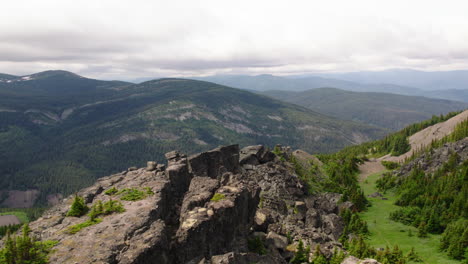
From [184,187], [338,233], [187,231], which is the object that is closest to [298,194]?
[338,233]

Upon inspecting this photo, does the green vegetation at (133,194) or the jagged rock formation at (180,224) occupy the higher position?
the green vegetation at (133,194)

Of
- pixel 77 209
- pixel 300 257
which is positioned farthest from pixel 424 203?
pixel 77 209

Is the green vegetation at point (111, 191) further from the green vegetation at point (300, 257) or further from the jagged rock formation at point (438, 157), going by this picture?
the jagged rock formation at point (438, 157)

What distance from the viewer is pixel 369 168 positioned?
14988 cm

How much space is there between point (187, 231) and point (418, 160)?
127m

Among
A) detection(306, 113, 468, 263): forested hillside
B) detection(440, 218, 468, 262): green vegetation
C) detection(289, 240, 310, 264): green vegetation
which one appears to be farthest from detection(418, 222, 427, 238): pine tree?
detection(289, 240, 310, 264): green vegetation

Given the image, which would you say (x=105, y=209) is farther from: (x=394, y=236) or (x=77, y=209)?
(x=394, y=236)

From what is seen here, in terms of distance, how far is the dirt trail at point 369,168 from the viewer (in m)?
141

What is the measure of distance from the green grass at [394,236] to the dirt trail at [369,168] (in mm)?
40105

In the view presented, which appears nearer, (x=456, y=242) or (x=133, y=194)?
(x=133, y=194)

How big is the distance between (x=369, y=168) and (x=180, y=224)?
144 meters

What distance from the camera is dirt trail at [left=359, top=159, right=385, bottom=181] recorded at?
141 meters

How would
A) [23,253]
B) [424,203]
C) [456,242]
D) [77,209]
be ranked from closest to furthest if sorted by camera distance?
[23,253]
[77,209]
[456,242]
[424,203]

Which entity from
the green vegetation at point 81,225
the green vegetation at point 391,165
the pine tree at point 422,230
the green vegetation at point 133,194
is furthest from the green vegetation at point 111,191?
the green vegetation at point 391,165
